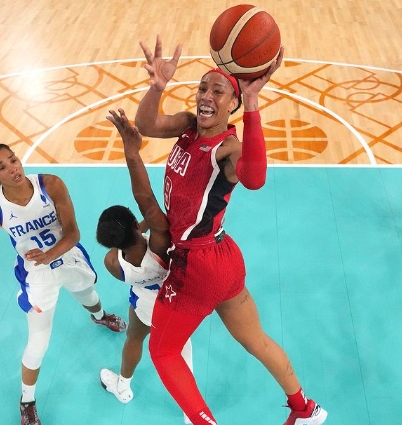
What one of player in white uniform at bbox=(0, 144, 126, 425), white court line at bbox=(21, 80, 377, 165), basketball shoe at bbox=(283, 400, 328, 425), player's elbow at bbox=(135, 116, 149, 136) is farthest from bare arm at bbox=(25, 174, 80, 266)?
white court line at bbox=(21, 80, 377, 165)

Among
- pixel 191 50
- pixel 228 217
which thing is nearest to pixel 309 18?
pixel 191 50

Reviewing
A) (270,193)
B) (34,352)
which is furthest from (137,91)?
(34,352)

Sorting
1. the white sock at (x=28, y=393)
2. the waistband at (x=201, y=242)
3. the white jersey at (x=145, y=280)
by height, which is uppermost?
the waistband at (x=201, y=242)

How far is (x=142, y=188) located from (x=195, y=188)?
265 millimetres

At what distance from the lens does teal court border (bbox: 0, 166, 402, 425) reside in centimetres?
366

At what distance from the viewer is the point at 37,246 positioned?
337 centimetres

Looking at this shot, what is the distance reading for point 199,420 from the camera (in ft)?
9.92

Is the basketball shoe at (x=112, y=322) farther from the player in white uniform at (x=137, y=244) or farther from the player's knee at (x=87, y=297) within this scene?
the player in white uniform at (x=137, y=244)

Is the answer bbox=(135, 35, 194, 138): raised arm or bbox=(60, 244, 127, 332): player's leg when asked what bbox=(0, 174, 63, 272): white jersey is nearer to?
bbox=(60, 244, 127, 332): player's leg

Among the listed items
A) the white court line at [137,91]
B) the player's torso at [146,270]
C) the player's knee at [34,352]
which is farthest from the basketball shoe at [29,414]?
the white court line at [137,91]

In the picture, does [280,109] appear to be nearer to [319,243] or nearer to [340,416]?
[319,243]

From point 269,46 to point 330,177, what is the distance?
9.49ft

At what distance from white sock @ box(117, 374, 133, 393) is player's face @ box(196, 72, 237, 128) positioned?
1.77m

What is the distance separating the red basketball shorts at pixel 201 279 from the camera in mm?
2928
